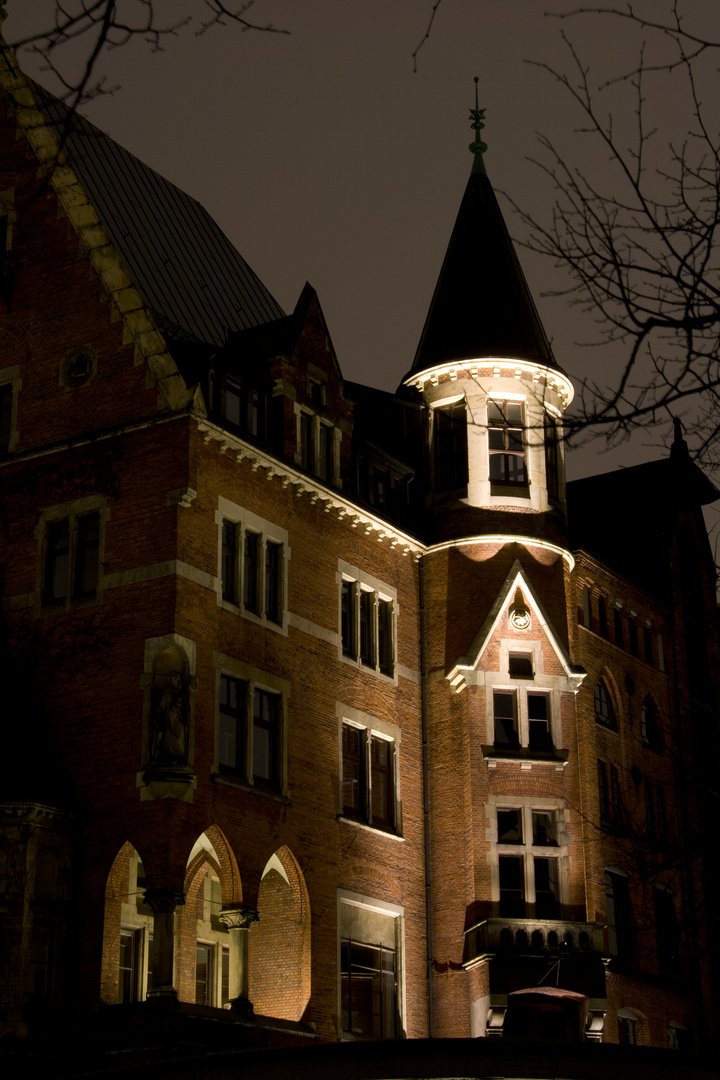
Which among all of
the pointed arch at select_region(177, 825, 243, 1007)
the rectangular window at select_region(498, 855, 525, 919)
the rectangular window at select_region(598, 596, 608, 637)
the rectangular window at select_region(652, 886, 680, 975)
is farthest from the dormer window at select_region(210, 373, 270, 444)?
the rectangular window at select_region(652, 886, 680, 975)

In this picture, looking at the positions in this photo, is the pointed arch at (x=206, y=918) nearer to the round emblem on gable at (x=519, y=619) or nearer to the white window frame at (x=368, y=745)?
the white window frame at (x=368, y=745)

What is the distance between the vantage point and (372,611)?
35625mm

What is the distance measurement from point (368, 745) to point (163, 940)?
25.6 ft

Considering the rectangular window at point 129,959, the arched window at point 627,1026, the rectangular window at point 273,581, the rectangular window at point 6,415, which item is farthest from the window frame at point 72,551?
the arched window at point 627,1026

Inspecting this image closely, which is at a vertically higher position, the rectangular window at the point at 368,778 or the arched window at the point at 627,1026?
the rectangular window at the point at 368,778

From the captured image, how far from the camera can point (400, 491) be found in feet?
125

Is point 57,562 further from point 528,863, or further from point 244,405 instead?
point 528,863

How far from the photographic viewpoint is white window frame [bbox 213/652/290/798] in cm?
3011

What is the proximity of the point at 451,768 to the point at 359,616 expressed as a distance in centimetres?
383

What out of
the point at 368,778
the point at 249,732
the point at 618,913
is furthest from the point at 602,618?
the point at 249,732

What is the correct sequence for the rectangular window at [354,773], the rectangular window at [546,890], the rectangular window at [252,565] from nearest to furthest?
the rectangular window at [252,565] < the rectangular window at [354,773] < the rectangular window at [546,890]

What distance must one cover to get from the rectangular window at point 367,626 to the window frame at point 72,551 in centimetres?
587

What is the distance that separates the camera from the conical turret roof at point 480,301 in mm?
38094

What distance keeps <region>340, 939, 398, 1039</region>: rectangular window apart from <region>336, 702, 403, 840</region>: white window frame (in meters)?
2.38
